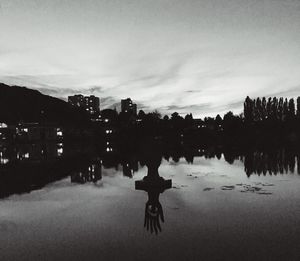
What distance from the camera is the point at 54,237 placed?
11.1m

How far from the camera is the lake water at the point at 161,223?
962 cm

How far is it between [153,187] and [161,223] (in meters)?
7.43

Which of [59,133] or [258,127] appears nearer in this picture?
[258,127]

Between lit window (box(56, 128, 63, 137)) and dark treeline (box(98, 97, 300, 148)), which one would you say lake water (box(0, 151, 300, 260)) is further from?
lit window (box(56, 128, 63, 137))

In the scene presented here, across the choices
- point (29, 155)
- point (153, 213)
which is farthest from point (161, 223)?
point (29, 155)

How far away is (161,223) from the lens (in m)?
12.4

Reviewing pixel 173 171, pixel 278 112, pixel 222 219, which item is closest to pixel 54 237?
pixel 222 219

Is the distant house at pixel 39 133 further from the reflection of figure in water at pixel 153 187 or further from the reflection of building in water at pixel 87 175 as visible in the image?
the reflection of figure in water at pixel 153 187

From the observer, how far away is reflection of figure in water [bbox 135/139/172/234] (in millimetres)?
13012

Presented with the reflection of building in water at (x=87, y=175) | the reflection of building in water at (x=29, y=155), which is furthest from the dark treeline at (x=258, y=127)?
the reflection of building in water at (x=87, y=175)

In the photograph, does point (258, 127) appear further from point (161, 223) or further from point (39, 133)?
point (161, 223)

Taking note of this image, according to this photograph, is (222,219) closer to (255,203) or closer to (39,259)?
(255,203)

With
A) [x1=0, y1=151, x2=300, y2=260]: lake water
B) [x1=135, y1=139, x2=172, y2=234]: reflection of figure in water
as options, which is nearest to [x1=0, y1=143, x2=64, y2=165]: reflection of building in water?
[x1=0, y1=151, x2=300, y2=260]: lake water

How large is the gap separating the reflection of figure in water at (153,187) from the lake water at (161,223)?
281 millimetres
